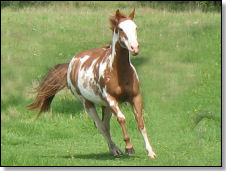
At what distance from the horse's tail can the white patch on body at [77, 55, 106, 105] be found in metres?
1.64

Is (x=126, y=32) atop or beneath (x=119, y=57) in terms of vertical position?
atop

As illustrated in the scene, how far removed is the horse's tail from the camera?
18.3 meters

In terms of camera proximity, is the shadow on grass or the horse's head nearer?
the horse's head

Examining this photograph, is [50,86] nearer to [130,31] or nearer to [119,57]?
[119,57]

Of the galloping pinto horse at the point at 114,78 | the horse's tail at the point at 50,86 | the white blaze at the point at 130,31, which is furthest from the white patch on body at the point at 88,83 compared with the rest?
the white blaze at the point at 130,31

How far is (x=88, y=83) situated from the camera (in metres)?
16.1

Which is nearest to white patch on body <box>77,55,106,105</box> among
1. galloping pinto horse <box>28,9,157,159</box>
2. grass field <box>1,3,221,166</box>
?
galloping pinto horse <box>28,9,157,159</box>

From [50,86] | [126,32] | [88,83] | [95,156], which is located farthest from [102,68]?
[50,86]

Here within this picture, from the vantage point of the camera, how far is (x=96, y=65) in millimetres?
15945

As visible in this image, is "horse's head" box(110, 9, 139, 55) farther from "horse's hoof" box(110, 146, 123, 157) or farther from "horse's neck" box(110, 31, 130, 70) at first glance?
"horse's hoof" box(110, 146, 123, 157)

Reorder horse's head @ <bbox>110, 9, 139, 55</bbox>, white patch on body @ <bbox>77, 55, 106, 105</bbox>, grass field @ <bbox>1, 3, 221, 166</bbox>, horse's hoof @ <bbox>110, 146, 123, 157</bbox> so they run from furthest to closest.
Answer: grass field @ <bbox>1, 3, 221, 166</bbox> → horse's hoof @ <bbox>110, 146, 123, 157</bbox> → white patch on body @ <bbox>77, 55, 106, 105</bbox> → horse's head @ <bbox>110, 9, 139, 55</bbox>

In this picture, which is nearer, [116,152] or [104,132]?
[116,152]

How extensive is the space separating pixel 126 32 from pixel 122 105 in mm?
8300
